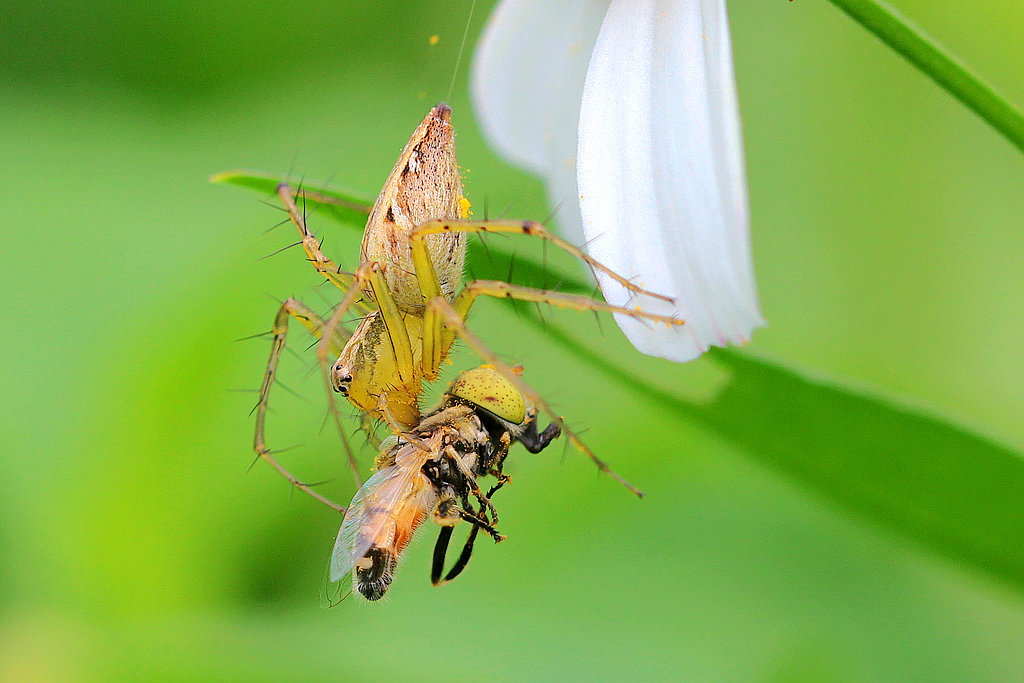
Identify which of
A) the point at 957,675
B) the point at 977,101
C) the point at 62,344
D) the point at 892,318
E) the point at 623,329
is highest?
the point at 977,101

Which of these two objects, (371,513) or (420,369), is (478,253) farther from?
(371,513)

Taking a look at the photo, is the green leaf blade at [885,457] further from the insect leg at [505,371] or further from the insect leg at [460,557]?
the insect leg at [460,557]

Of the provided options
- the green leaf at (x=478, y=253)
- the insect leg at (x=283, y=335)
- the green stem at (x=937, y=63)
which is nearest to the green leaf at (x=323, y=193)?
the green leaf at (x=478, y=253)

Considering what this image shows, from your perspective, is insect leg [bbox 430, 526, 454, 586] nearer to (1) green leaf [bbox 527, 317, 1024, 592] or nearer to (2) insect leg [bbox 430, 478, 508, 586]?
(2) insect leg [bbox 430, 478, 508, 586]

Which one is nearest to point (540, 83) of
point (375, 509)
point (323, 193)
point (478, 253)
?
point (478, 253)

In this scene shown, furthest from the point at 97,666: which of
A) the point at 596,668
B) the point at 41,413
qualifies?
the point at 596,668

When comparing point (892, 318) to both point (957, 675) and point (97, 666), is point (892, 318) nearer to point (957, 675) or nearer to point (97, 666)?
point (957, 675)
